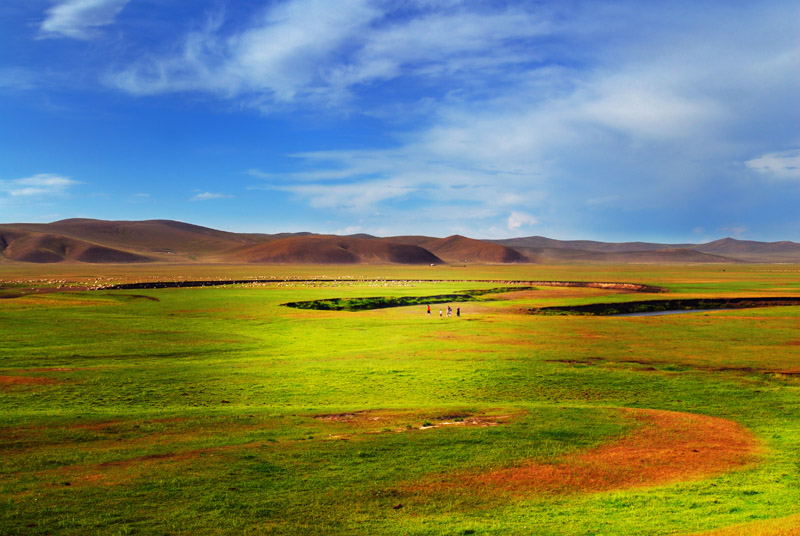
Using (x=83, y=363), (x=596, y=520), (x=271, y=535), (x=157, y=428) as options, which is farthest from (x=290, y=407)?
(x=83, y=363)

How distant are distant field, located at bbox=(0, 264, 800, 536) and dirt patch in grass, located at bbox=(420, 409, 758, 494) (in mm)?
74

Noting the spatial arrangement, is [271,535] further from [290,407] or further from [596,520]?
[290,407]

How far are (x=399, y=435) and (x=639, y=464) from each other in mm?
6684

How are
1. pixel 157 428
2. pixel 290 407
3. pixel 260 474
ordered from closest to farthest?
pixel 260 474, pixel 157 428, pixel 290 407

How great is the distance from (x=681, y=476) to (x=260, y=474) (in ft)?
34.3

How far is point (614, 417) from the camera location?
20.0 m

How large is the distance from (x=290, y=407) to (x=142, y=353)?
1564cm

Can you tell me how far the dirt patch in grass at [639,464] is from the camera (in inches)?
543

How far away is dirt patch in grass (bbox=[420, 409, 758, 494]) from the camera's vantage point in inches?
543

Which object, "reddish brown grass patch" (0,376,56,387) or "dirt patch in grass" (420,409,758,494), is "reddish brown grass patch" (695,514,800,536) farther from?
"reddish brown grass patch" (0,376,56,387)

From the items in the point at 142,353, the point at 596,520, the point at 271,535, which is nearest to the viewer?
the point at 271,535

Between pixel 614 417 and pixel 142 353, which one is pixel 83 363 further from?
pixel 614 417

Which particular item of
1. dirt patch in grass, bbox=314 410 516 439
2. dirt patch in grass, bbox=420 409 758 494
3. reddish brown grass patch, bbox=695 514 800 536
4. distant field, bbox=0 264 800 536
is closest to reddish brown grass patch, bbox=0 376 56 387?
distant field, bbox=0 264 800 536

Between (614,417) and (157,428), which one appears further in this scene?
(614,417)
